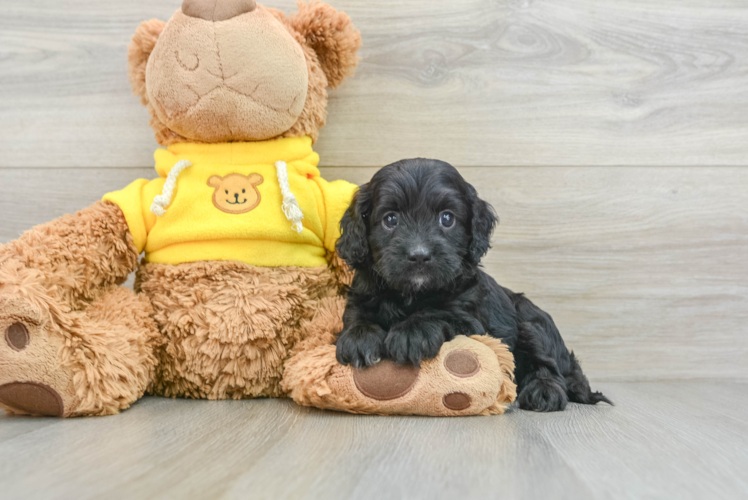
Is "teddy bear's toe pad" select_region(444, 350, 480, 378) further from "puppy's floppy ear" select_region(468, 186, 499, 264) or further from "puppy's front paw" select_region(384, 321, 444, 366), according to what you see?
"puppy's floppy ear" select_region(468, 186, 499, 264)

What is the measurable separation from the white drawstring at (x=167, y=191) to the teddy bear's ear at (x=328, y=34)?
1.99 ft

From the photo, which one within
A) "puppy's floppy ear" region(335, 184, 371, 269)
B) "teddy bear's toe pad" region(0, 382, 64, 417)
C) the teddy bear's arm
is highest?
"puppy's floppy ear" region(335, 184, 371, 269)

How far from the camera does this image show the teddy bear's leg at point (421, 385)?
1.52m

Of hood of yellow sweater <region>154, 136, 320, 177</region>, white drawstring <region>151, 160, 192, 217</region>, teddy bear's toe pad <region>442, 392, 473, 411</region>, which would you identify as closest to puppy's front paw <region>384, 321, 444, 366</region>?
teddy bear's toe pad <region>442, 392, 473, 411</region>

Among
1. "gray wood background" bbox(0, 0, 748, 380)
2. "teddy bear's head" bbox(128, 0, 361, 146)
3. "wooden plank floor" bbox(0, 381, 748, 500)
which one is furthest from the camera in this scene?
"gray wood background" bbox(0, 0, 748, 380)

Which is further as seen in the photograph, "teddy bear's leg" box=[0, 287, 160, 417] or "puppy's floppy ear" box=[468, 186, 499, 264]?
"puppy's floppy ear" box=[468, 186, 499, 264]

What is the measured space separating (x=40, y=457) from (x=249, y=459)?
0.43 m

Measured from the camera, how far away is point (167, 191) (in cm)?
185

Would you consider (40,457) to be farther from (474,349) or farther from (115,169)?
(115,169)

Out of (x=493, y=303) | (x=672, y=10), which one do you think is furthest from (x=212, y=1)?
(x=672, y=10)

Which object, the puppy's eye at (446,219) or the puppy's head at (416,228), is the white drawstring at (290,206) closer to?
the puppy's head at (416,228)

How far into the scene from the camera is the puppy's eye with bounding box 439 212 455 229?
1.62 meters

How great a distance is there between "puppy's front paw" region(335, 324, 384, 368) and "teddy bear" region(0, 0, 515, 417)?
0.19 ft

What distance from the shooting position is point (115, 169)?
2336 mm
